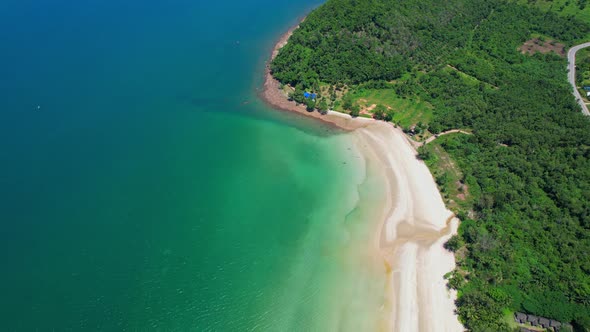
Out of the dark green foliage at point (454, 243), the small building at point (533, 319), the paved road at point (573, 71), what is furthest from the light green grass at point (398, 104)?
the small building at point (533, 319)

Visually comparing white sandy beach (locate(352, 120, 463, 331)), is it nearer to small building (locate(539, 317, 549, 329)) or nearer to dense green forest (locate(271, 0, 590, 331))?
dense green forest (locate(271, 0, 590, 331))

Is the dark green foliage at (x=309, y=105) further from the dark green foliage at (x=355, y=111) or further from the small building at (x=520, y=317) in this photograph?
the small building at (x=520, y=317)

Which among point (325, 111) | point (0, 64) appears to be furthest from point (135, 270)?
point (0, 64)

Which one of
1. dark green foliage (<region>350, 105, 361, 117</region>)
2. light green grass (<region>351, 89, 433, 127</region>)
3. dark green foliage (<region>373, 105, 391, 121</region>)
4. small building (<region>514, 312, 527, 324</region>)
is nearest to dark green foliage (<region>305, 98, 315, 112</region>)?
dark green foliage (<region>350, 105, 361, 117</region>)

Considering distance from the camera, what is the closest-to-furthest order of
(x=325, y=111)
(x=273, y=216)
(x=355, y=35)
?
(x=273, y=216), (x=325, y=111), (x=355, y=35)

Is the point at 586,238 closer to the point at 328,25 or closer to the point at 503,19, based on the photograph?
the point at 328,25

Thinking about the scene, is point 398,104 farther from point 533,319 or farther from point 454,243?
point 533,319
